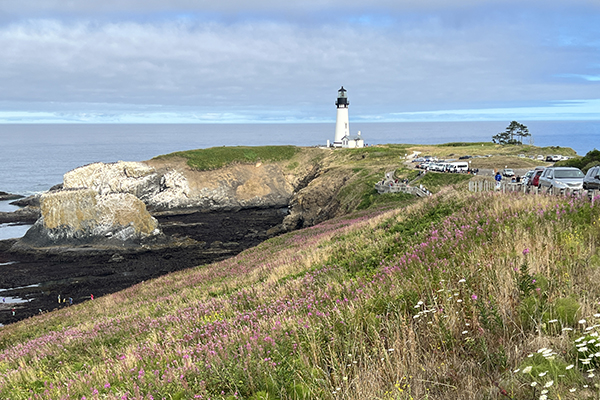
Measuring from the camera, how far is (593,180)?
19969mm

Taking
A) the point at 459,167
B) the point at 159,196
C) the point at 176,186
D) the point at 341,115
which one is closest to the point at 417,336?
the point at 459,167

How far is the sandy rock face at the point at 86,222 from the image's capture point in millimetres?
50531

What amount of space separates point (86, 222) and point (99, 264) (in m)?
9.20

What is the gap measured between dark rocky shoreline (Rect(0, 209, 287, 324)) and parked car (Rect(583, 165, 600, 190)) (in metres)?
34.7

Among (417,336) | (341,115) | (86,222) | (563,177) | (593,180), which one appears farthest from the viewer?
(341,115)

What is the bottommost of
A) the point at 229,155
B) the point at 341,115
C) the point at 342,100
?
the point at 229,155

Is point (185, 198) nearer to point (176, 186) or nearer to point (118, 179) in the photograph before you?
point (176, 186)

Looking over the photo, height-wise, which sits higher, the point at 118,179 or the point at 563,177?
the point at 563,177

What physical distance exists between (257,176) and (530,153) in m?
54.4

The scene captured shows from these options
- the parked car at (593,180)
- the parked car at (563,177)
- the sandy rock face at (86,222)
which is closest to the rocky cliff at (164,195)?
the sandy rock face at (86,222)

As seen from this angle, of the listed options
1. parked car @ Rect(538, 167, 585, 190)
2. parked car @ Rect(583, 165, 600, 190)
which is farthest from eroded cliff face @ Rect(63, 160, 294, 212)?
parked car @ Rect(583, 165, 600, 190)

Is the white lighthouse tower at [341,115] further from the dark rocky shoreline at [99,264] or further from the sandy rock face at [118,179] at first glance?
the dark rocky shoreline at [99,264]

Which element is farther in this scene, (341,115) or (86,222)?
(341,115)

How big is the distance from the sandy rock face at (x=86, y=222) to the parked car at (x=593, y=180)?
46393 millimetres
